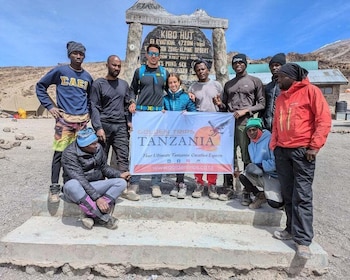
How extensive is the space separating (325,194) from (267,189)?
2.81 m

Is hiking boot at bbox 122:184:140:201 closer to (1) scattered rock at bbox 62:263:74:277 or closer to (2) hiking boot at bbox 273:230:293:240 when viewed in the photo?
(1) scattered rock at bbox 62:263:74:277

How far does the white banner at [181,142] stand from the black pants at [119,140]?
0.11 metres

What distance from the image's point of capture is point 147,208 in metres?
3.74

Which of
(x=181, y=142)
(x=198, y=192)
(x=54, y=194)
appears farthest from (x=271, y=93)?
(x=54, y=194)

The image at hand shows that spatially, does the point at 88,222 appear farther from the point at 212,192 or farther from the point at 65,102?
the point at 212,192

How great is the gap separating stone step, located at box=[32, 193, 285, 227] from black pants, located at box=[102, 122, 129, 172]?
660 millimetres

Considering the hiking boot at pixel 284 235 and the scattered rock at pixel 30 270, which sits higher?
the hiking boot at pixel 284 235

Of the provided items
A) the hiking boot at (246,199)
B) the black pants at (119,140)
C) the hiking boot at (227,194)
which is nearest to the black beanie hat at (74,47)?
the black pants at (119,140)

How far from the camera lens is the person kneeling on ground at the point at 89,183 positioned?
329 cm

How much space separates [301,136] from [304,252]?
1216 mm

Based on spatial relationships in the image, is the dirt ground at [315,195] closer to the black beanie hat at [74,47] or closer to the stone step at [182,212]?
the stone step at [182,212]

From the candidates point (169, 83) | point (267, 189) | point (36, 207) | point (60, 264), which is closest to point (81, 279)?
point (60, 264)

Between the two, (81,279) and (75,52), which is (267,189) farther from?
(75,52)

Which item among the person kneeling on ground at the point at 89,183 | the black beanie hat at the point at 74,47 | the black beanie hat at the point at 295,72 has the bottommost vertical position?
the person kneeling on ground at the point at 89,183
